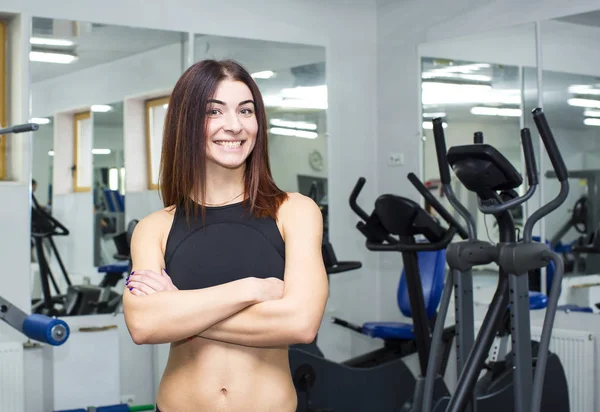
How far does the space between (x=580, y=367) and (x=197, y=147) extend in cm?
304

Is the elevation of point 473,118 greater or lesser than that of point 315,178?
greater

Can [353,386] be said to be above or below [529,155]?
below

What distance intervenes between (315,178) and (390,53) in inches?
40.6

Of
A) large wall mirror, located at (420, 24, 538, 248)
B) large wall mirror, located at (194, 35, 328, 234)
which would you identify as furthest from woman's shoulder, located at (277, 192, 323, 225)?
large wall mirror, located at (194, 35, 328, 234)

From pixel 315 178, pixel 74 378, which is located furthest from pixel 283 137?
pixel 74 378

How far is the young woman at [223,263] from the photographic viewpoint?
4.95ft

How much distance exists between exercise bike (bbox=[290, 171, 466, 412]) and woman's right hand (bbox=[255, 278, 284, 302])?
1746mm

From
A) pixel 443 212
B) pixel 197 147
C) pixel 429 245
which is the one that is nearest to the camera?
pixel 197 147

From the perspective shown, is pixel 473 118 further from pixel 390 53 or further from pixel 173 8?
pixel 173 8

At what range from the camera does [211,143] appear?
1.60 metres

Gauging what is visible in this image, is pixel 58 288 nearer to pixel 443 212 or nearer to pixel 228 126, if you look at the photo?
pixel 443 212

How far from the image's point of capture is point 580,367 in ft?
12.9

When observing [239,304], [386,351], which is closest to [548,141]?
[239,304]

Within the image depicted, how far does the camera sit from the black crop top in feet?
5.15
